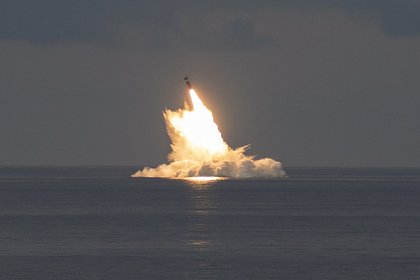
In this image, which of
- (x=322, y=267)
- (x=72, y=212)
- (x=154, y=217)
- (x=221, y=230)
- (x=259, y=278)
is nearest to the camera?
(x=259, y=278)

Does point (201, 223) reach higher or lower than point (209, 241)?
higher

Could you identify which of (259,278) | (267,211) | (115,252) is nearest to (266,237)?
(115,252)

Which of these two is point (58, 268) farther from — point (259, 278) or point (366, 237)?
point (366, 237)

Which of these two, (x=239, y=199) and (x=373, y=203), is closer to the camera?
(x=373, y=203)

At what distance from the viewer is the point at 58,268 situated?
262ft

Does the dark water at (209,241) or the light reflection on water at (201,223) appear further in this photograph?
the light reflection on water at (201,223)

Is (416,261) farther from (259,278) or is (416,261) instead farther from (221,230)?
(221,230)

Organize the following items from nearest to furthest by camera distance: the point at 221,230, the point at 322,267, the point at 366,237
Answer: the point at 322,267 → the point at 366,237 → the point at 221,230

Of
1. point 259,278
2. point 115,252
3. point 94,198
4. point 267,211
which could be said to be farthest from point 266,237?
point 94,198

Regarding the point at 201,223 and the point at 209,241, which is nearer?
the point at 209,241

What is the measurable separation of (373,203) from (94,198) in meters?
50.8

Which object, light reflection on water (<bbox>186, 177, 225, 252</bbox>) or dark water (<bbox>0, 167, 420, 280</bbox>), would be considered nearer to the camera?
dark water (<bbox>0, 167, 420, 280</bbox>)

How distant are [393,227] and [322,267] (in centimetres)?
4183

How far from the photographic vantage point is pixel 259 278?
249 ft
